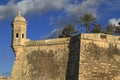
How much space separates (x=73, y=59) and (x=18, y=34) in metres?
5.59

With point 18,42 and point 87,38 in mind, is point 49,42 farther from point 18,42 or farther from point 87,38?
point 87,38

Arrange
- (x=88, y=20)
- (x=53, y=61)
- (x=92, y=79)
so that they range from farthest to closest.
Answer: (x=88, y=20) < (x=53, y=61) < (x=92, y=79)

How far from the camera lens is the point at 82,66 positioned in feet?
87.7

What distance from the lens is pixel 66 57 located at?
95.2 feet

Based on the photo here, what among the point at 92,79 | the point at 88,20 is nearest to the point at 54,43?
the point at 92,79

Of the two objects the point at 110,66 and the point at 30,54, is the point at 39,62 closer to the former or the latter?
the point at 30,54

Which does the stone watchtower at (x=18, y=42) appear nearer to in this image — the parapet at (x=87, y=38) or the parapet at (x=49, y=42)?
the parapet at (x=49, y=42)

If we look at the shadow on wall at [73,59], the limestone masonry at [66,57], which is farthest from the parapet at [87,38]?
the shadow on wall at [73,59]

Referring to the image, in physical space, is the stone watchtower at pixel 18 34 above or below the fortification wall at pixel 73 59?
above

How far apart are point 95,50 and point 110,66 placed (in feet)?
5.29

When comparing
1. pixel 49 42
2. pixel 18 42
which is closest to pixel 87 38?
pixel 49 42

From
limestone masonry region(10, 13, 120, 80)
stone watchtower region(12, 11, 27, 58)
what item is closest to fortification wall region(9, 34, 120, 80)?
limestone masonry region(10, 13, 120, 80)

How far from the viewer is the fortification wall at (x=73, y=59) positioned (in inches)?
1062

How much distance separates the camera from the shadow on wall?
89.6 ft
